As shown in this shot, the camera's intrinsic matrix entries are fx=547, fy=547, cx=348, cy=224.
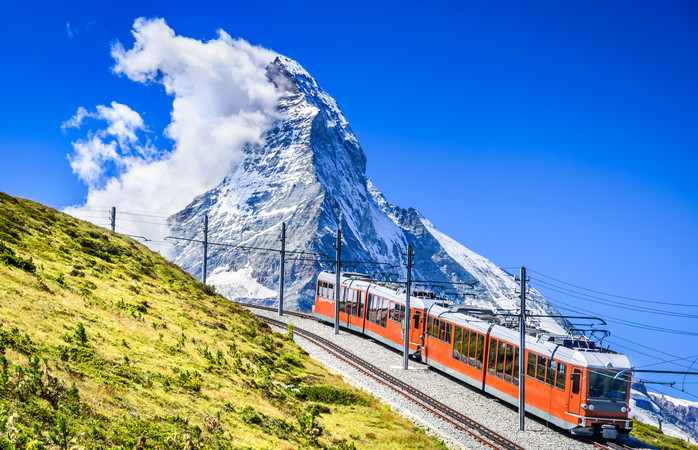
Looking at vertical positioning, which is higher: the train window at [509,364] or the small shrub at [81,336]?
the small shrub at [81,336]

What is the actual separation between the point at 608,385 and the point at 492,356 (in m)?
6.71

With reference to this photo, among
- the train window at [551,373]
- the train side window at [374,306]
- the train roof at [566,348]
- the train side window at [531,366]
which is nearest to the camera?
the train roof at [566,348]

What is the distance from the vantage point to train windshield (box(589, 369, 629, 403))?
24812 mm

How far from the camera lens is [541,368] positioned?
88.5 feet

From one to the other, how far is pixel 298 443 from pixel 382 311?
26.7m

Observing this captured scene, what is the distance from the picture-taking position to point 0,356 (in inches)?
488

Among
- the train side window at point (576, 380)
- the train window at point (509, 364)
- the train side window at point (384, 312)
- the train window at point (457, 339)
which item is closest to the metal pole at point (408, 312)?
the train side window at point (384, 312)

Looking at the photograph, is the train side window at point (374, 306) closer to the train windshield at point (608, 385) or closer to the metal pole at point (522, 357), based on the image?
the metal pole at point (522, 357)

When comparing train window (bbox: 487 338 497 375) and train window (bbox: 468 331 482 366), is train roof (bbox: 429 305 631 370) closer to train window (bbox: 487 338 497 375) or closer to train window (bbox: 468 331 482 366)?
train window (bbox: 487 338 497 375)

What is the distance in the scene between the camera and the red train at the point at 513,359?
24906mm

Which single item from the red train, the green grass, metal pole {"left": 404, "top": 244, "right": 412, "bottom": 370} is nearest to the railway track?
metal pole {"left": 404, "top": 244, "right": 412, "bottom": 370}

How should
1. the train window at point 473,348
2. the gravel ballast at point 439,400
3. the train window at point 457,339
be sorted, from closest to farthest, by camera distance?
1. the gravel ballast at point 439,400
2. the train window at point 473,348
3. the train window at point 457,339

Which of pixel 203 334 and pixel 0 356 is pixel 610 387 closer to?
pixel 203 334

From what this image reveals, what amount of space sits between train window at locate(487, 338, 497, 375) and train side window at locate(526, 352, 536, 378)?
8.74ft
